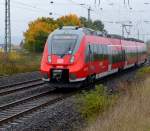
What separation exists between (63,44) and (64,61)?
0.89m

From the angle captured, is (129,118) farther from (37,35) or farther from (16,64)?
(37,35)

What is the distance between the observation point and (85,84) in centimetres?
2153

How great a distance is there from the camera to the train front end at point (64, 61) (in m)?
19.6

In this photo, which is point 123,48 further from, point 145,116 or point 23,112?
point 145,116

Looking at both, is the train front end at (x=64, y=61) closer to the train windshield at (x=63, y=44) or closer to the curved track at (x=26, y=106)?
the train windshield at (x=63, y=44)

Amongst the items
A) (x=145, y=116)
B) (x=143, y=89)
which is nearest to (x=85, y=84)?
(x=143, y=89)

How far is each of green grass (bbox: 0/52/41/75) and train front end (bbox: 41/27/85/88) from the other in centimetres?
1210

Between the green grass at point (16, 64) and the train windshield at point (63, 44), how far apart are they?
11963 millimetres

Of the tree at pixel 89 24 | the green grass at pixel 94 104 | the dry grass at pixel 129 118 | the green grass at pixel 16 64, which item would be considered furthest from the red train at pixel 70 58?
the tree at pixel 89 24

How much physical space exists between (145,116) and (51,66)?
940cm

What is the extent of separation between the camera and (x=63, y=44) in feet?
66.1

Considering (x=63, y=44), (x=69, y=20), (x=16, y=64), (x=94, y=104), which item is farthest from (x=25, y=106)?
(x=69, y=20)

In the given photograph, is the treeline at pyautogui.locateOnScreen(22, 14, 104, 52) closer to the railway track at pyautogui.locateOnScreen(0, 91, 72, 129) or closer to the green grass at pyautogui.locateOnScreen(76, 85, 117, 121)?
the railway track at pyautogui.locateOnScreen(0, 91, 72, 129)

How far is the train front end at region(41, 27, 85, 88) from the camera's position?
19.6 metres
